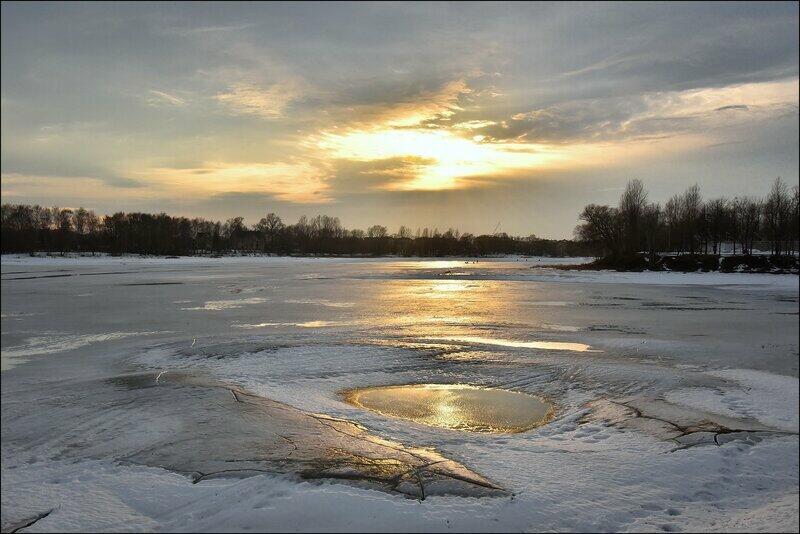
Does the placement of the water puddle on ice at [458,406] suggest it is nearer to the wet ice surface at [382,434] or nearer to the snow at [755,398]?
the wet ice surface at [382,434]

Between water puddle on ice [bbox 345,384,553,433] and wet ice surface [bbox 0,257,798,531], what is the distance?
0.80 feet

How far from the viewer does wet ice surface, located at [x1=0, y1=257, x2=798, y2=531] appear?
399 centimetres

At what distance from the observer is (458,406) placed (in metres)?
6.80

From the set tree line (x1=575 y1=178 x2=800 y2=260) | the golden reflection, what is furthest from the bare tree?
the golden reflection

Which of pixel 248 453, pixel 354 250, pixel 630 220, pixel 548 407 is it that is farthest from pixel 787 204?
pixel 354 250

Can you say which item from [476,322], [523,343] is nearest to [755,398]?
[523,343]

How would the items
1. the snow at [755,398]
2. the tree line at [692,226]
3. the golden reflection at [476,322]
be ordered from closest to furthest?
the snow at [755,398] < the golden reflection at [476,322] < the tree line at [692,226]

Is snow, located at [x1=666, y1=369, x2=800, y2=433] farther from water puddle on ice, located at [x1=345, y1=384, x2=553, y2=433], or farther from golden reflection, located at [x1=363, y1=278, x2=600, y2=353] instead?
A: golden reflection, located at [x1=363, y1=278, x2=600, y2=353]

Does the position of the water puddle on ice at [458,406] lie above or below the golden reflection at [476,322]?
below

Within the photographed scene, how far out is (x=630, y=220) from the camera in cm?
6356

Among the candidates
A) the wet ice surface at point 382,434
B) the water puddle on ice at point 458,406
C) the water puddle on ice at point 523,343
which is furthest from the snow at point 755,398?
the water puddle on ice at point 523,343

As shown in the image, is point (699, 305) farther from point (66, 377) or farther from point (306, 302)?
point (66, 377)

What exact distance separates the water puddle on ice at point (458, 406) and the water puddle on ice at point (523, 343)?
3628 millimetres

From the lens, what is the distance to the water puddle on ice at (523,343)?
10703 millimetres
